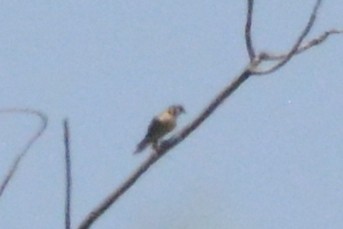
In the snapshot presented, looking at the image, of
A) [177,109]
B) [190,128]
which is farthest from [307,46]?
[177,109]

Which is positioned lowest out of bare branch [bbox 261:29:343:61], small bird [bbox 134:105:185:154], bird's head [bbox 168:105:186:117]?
bird's head [bbox 168:105:186:117]

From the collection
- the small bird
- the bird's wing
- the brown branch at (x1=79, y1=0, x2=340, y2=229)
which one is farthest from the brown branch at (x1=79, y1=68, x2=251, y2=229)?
the small bird

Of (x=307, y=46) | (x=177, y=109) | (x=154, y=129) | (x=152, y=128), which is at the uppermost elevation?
(x=307, y=46)

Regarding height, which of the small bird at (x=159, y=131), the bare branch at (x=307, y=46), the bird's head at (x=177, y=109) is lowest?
the bird's head at (x=177, y=109)

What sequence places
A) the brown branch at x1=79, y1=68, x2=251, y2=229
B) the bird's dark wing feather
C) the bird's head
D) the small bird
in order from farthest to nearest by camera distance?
the bird's head, the small bird, the bird's dark wing feather, the brown branch at x1=79, y1=68, x2=251, y2=229

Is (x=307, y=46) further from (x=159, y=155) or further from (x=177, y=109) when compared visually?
(x=177, y=109)

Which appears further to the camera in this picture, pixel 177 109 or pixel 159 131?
pixel 177 109

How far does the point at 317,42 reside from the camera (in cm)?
216

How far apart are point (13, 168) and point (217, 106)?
599mm

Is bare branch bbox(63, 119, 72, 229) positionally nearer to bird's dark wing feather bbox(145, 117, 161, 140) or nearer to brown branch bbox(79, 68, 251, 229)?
brown branch bbox(79, 68, 251, 229)

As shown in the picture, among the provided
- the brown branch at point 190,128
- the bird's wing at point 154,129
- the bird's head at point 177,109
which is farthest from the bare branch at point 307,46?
the bird's head at point 177,109

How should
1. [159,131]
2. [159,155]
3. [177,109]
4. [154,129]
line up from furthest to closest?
1. [177,109]
2. [159,131]
3. [154,129]
4. [159,155]

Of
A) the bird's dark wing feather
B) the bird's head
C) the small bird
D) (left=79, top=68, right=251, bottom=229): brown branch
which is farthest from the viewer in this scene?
the bird's head

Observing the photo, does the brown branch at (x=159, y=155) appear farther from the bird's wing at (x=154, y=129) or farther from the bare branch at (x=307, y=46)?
the bird's wing at (x=154, y=129)
